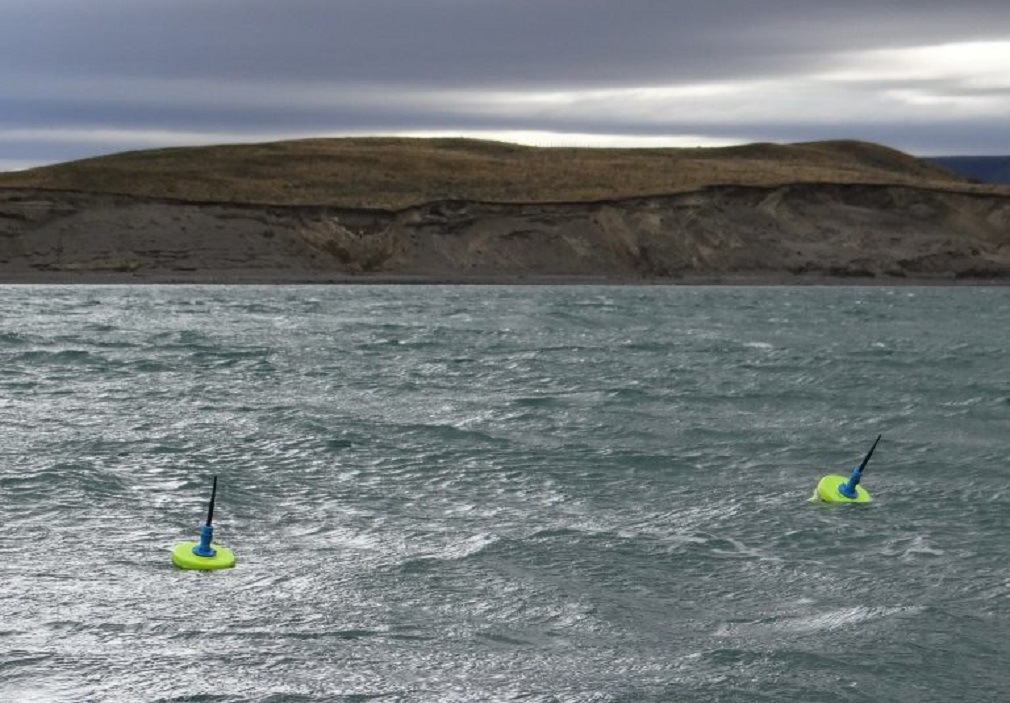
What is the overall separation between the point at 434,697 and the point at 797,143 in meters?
164

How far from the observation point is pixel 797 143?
170 meters

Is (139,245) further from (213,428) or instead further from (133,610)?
(133,610)

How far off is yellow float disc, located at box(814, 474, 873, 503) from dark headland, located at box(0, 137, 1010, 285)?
3222 inches

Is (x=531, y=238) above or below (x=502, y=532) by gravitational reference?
below

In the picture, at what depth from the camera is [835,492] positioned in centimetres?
1808

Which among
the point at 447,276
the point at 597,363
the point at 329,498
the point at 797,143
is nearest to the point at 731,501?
the point at 329,498

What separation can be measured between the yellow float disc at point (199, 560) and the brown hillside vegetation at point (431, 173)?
92.1 meters

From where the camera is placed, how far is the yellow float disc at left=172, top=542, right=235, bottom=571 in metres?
14.0

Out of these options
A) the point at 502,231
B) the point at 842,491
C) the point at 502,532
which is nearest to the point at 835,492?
the point at 842,491

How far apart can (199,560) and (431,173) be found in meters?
118

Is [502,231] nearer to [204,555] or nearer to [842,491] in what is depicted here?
[842,491]

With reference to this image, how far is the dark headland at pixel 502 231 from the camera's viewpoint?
326ft

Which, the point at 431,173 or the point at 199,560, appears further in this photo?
the point at 431,173

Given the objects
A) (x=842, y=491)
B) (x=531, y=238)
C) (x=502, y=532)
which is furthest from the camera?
(x=531, y=238)
